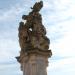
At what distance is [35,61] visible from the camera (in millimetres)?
16141

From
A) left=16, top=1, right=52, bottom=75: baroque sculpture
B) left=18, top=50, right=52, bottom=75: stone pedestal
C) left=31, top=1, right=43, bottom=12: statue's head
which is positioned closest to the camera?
left=18, top=50, right=52, bottom=75: stone pedestal

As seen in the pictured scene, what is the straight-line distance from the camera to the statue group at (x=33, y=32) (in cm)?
1667

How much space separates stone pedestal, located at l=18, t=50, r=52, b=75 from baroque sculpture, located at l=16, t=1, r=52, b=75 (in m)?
0.13

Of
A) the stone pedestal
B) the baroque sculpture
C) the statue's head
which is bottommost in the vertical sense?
the stone pedestal

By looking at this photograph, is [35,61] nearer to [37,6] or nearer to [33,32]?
[33,32]

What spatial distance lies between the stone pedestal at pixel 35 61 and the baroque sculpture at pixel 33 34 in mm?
131

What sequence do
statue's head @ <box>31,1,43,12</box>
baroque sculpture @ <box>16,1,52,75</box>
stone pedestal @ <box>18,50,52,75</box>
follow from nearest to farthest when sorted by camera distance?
stone pedestal @ <box>18,50,52,75</box> → baroque sculpture @ <box>16,1,52,75</box> → statue's head @ <box>31,1,43,12</box>

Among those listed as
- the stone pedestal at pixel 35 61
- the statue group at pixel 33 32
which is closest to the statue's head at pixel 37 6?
the statue group at pixel 33 32

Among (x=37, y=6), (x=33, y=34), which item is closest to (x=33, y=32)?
(x=33, y=34)

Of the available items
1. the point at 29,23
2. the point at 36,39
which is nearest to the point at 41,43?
the point at 36,39

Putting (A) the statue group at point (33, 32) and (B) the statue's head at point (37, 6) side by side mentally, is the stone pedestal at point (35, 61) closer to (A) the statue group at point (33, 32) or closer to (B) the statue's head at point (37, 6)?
(A) the statue group at point (33, 32)

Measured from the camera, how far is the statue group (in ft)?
54.7

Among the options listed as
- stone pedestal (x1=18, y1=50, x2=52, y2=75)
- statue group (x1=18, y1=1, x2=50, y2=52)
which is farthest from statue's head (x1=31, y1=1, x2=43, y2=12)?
stone pedestal (x1=18, y1=50, x2=52, y2=75)

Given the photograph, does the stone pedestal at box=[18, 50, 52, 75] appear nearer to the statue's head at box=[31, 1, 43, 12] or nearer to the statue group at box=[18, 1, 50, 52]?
the statue group at box=[18, 1, 50, 52]
